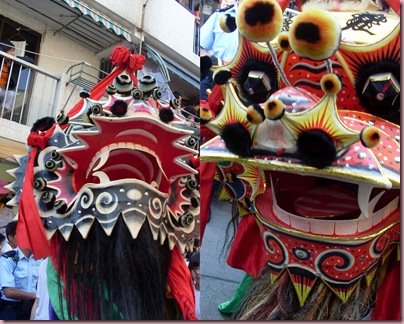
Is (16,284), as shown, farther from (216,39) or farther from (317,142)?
(317,142)

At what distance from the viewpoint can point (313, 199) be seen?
3.89 ft

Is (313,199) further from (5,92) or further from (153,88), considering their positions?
(5,92)

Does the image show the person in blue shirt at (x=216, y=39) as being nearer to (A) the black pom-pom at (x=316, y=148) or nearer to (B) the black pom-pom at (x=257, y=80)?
(B) the black pom-pom at (x=257, y=80)

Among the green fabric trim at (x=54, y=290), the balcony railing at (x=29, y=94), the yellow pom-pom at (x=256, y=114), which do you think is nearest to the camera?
the yellow pom-pom at (x=256, y=114)

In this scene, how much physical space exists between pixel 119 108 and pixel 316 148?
0.59 metres

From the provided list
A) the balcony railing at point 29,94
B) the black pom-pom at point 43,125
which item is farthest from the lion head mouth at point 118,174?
the balcony railing at point 29,94

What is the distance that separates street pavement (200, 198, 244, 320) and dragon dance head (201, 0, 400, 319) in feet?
1.23

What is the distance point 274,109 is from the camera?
931 mm

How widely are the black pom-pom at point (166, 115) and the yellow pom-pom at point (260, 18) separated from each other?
1.52 ft

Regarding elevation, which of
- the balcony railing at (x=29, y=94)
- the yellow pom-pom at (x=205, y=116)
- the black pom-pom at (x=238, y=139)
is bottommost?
the black pom-pom at (x=238, y=139)

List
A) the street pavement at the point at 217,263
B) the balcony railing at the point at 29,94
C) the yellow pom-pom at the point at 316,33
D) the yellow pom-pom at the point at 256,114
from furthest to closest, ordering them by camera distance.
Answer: the balcony railing at the point at 29,94 → the street pavement at the point at 217,263 → the yellow pom-pom at the point at 256,114 → the yellow pom-pom at the point at 316,33

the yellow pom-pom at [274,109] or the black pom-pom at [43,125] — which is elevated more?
the black pom-pom at [43,125]

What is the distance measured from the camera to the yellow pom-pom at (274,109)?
93 cm

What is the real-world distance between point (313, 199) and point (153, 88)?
0.55 m
